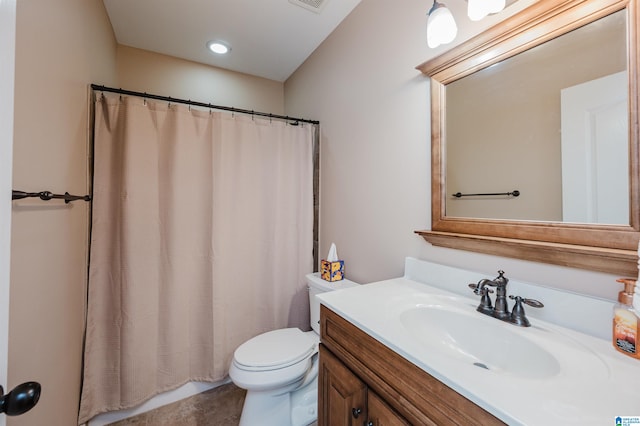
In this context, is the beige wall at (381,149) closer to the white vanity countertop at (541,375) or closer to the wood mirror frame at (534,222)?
the wood mirror frame at (534,222)

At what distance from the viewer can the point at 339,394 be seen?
0.92m

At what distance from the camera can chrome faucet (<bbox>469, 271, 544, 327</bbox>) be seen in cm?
83

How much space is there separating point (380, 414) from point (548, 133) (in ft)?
3.36

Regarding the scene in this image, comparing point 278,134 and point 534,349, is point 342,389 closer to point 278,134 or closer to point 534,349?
point 534,349

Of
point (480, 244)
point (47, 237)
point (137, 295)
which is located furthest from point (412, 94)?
point (137, 295)

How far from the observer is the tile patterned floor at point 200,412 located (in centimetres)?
154

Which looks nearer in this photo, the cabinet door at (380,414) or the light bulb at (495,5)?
the cabinet door at (380,414)

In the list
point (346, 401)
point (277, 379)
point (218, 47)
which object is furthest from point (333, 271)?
point (218, 47)

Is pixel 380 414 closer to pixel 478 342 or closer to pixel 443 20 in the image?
pixel 478 342

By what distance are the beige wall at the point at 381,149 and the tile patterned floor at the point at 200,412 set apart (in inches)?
42.4

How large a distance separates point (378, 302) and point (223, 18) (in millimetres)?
1993

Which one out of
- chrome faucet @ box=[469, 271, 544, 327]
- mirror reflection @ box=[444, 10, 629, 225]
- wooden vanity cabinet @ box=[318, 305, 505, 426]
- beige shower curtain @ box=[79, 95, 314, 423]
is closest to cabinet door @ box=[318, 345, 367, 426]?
wooden vanity cabinet @ box=[318, 305, 505, 426]

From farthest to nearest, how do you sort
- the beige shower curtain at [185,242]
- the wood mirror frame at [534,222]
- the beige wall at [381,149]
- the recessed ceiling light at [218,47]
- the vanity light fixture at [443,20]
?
1. the recessed ceiling light at [218,47]
2. the beige shower curtain at [185,242]
3. the beige wall at [381,149]
4. the vanity light fixture at [443,20]
5. the wood mirror frame at [534,222]

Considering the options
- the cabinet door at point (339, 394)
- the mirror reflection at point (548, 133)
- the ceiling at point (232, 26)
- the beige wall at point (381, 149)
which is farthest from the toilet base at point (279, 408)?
the ceiling at point (232, 26)
